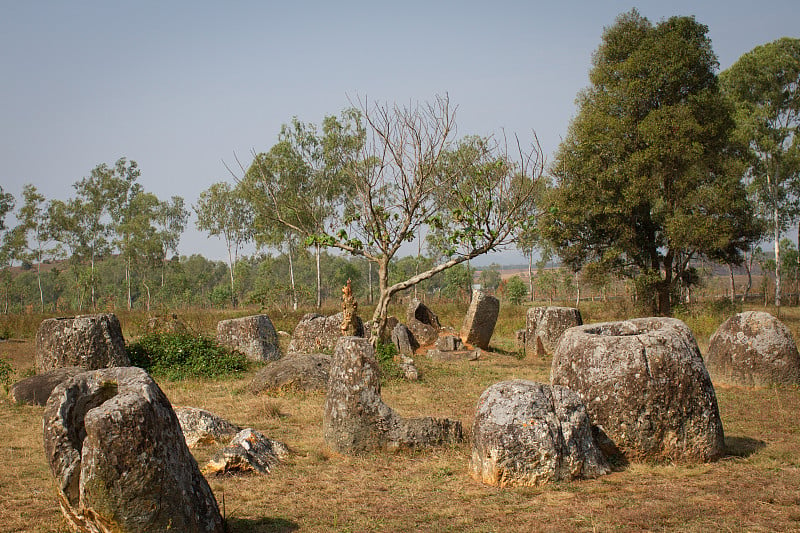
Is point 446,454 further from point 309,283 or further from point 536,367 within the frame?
point 309,283

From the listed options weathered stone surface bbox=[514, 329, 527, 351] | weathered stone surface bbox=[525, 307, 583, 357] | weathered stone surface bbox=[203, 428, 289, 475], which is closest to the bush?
weathered stone surface bbox=[203, 428, 289, 475]

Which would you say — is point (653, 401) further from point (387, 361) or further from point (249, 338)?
point (249, 338)

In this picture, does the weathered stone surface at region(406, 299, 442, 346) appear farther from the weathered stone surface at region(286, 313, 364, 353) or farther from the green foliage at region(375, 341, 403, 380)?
the weathered stone surface at region(286, 313, 364, 353)

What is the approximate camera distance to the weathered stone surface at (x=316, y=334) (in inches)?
619

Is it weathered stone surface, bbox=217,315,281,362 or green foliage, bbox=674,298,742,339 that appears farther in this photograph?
green foliage, bbox=674,298,742,339

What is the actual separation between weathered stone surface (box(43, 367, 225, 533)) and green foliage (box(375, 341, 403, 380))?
823 centimetres

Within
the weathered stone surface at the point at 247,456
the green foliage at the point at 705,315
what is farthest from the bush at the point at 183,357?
the green foliage at the point at 705,315

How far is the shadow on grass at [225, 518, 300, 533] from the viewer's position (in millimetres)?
5062

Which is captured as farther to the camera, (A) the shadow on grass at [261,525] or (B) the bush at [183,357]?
(B) the bush at [183,357]

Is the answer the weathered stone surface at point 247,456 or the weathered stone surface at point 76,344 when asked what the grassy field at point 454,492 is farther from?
the weathered stone surface at point 76,344

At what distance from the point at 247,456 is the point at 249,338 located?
28.2 ft

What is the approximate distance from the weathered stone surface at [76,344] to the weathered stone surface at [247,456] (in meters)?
6.66

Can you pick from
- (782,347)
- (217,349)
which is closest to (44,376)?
(217,349)

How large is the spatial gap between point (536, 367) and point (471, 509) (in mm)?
9843
